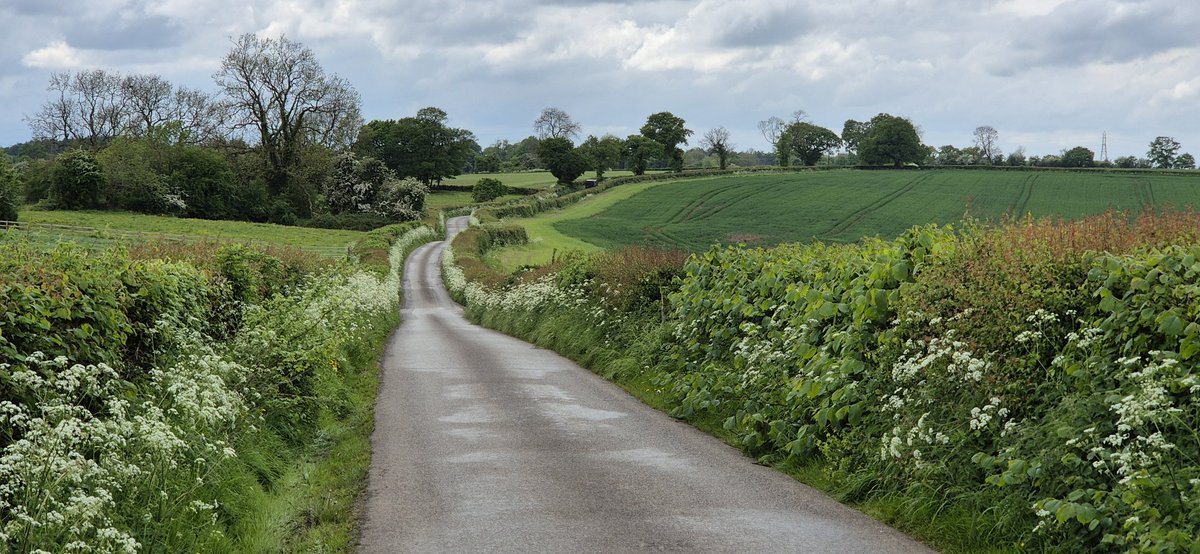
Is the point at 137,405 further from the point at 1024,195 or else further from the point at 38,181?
the point at 1024,195

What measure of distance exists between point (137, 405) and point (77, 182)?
80.4 m

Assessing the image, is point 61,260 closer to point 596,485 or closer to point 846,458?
point 596,485

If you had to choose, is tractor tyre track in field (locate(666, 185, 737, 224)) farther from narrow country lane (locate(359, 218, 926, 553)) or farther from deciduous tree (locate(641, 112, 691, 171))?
narrow country lane (locate(359, 218, 926, 553))

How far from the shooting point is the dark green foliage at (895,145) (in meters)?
143

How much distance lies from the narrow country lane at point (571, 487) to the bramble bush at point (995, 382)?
A: 605mm

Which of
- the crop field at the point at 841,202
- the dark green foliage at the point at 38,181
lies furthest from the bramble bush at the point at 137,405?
the dark green foliage at the point at 38,181

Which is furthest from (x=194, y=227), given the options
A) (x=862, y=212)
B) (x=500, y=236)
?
(x=862, y=212)

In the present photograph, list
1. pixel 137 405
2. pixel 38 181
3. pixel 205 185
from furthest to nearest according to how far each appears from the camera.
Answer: pixel 205 185 < pixel 38 181 < pixel 137 405

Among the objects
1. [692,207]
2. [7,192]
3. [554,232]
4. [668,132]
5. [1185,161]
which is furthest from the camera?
[668,132]

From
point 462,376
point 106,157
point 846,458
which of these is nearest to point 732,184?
point 106,157

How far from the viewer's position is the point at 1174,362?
629 centimetres

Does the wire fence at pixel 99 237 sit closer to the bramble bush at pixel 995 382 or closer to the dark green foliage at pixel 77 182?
the bramble bush at pixel 995 382

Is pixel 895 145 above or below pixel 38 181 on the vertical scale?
above

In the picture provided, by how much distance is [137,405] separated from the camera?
27.2 ft
